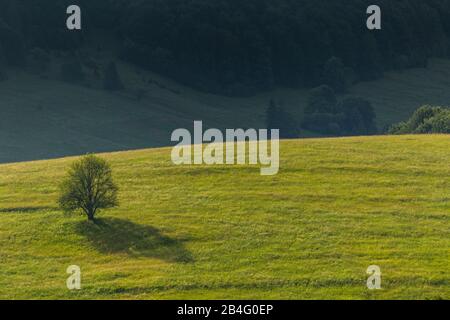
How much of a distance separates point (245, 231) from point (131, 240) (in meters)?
7.22

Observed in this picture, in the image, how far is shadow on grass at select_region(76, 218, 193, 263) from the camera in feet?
169

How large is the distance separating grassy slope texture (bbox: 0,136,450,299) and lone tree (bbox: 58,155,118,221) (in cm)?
121

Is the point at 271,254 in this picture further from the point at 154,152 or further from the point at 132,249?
the point at 154,152

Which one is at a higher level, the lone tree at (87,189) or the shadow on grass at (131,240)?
the lone tree at (87,189)

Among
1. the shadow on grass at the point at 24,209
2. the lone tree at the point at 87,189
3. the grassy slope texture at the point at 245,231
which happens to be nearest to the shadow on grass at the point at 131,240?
the grassy slope texture at the point at 245,231

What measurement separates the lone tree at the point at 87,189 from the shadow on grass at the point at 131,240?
117 cm

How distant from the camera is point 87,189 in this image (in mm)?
56312

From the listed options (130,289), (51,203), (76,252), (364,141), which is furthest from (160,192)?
(364,141)

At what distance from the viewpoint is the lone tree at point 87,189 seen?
55978 mm

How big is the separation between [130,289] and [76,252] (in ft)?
26.0

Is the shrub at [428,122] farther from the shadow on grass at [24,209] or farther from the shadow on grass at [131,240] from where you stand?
the shadow on grass at [131,240]

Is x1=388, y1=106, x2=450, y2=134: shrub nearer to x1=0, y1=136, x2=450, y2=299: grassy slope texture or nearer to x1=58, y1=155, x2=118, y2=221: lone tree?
x1=0, y1=136, x2=450, y2=299: grassy slope texture

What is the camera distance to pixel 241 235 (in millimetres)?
53719

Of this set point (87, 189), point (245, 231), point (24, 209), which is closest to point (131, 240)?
point (87, 189)
